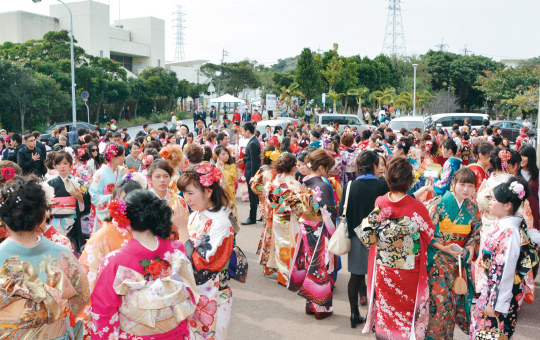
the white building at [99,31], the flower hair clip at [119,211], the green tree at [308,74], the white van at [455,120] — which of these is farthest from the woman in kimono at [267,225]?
the white building at [99,31]

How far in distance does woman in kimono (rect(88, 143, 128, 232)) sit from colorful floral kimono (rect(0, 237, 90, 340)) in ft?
8.77

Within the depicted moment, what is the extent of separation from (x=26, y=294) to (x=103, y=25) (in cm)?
4932

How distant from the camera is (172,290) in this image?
107 inches

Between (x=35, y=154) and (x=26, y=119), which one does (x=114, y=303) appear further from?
(x=26, y=119)

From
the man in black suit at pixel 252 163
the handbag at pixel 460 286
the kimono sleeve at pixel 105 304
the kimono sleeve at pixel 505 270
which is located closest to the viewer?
the kimono sleeve at pixel 105 304

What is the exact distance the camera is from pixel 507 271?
3.55 meters

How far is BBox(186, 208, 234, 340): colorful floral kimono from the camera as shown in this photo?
3453 millimetres

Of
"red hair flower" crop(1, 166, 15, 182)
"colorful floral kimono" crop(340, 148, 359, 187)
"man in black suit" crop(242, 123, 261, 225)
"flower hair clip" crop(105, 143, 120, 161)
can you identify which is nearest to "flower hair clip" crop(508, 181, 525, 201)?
"flower hair clip" crop(105, 143, 120, 161)

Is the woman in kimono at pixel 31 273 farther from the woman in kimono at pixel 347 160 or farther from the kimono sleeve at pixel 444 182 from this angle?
the woman in kimono at pixel 347 160

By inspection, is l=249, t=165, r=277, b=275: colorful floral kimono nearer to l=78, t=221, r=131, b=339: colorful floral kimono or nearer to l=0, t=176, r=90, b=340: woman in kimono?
l=78, t=221, r=131, b=339: colorful floral kimono

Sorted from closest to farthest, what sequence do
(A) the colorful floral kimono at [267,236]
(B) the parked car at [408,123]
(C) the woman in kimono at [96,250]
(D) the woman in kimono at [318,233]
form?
(C) the woman in kimono at [96,250], (D) the woman in kimono at [318,233], (A) the colorful floral kimono at [267,236], (B) the parked car at [408,123]

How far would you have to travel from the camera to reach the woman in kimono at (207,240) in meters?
3.46

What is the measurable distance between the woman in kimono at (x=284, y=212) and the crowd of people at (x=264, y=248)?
2 cm

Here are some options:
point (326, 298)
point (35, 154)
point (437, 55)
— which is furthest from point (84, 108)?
point (437, 55)
